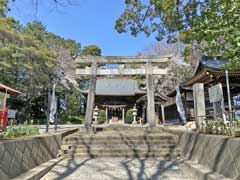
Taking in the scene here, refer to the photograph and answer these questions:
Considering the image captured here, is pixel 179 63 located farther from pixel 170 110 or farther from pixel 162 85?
pixel 170 110

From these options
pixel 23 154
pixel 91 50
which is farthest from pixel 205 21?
pixel 91 50

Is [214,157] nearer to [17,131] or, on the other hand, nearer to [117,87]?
[17,131]

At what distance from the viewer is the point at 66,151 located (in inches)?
212

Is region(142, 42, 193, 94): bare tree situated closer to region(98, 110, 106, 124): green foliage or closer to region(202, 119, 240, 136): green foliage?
region(98, 110, 106, 124): green foliage

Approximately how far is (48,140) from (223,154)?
12.6ft

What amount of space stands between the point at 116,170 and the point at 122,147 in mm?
1508

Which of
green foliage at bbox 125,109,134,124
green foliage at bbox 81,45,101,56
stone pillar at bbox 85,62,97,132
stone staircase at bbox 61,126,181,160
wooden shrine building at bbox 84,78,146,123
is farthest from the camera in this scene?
green foliage at bbox 81,45,101,56

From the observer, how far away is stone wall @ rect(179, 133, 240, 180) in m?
2.62

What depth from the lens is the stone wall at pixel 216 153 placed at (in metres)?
2.62

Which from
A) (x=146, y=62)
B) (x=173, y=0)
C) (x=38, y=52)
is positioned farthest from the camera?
(x=38, y=52)

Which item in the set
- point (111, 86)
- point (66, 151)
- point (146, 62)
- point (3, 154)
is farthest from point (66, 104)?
point (3, 154)

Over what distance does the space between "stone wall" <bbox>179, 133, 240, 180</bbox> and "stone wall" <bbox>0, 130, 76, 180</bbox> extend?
3156mm

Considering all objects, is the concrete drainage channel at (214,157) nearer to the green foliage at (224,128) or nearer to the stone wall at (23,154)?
the green foliage at (224,128)

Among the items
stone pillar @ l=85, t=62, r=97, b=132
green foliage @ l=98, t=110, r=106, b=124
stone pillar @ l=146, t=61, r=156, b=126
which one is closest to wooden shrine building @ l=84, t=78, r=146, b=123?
green foliage @ l=98, t=110, r=106, b=124
